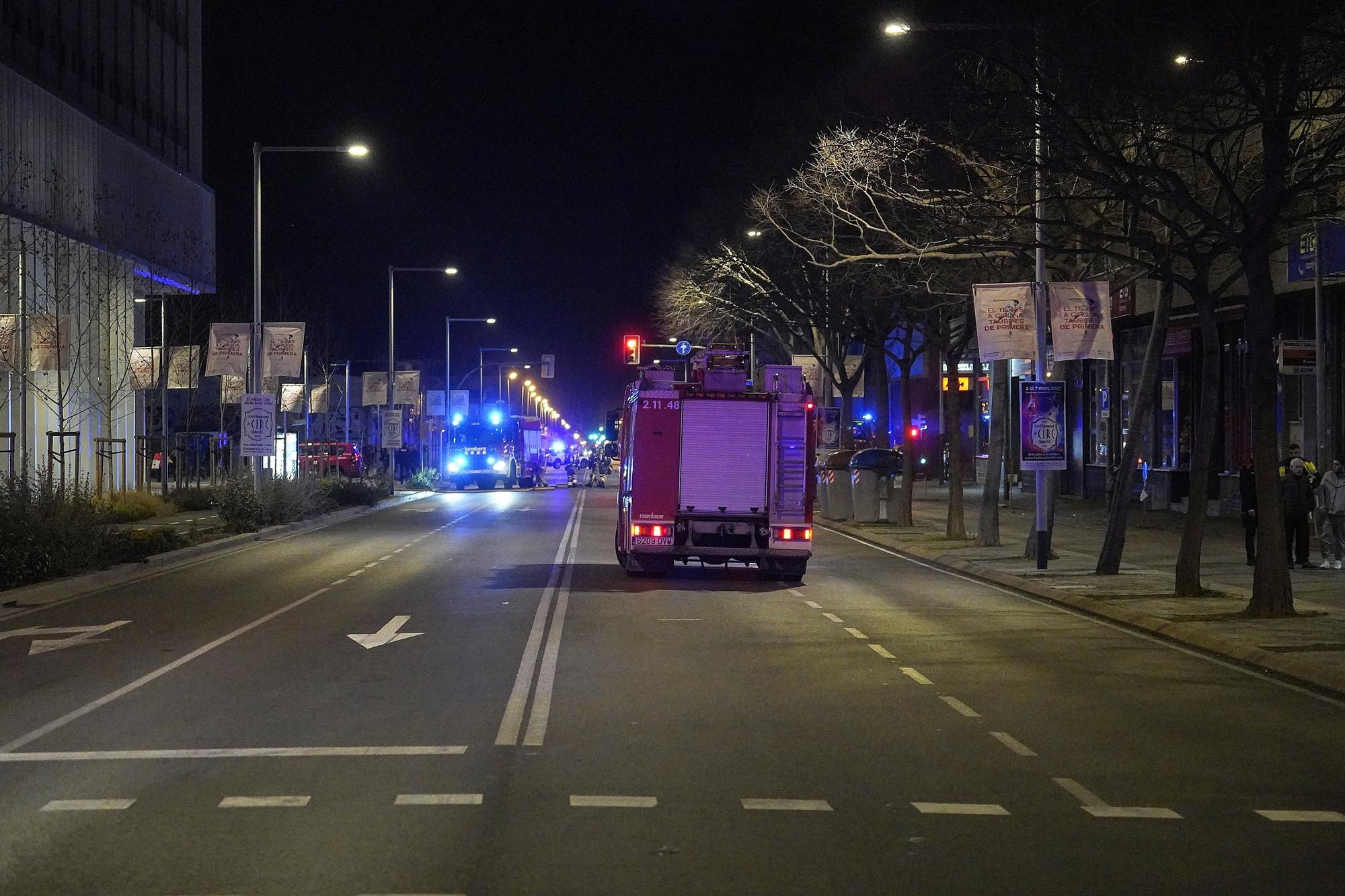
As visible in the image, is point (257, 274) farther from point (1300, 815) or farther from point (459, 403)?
point (459, 403)

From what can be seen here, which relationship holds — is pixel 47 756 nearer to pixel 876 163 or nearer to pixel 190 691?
pixel 190 691

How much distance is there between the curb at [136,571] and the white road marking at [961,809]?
13.9m

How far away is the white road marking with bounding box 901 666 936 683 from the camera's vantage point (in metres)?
12.3

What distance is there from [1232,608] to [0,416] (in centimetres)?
3294

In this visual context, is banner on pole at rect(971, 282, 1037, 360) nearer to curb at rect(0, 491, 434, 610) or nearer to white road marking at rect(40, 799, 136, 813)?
Answer: curb at rect(0, 491, 434, 610)

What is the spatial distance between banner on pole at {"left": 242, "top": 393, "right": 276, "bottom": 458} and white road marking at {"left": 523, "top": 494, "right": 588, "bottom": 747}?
13.3 meters

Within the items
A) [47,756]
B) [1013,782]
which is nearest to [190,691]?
[47,756]

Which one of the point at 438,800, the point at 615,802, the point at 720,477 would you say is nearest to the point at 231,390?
the point at 720,477

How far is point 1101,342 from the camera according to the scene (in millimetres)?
22094

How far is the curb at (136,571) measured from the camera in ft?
61.6

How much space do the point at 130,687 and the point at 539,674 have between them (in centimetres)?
338

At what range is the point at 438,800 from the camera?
787 centimetres

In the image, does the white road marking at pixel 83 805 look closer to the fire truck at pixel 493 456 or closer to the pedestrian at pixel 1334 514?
the pedestrian at pixel 1334 514

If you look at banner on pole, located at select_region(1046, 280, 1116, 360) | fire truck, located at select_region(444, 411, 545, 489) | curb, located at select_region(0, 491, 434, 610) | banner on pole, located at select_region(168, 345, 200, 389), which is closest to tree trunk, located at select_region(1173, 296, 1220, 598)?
banner on pole, located at select_region(1046, 280, 1116, 360)
